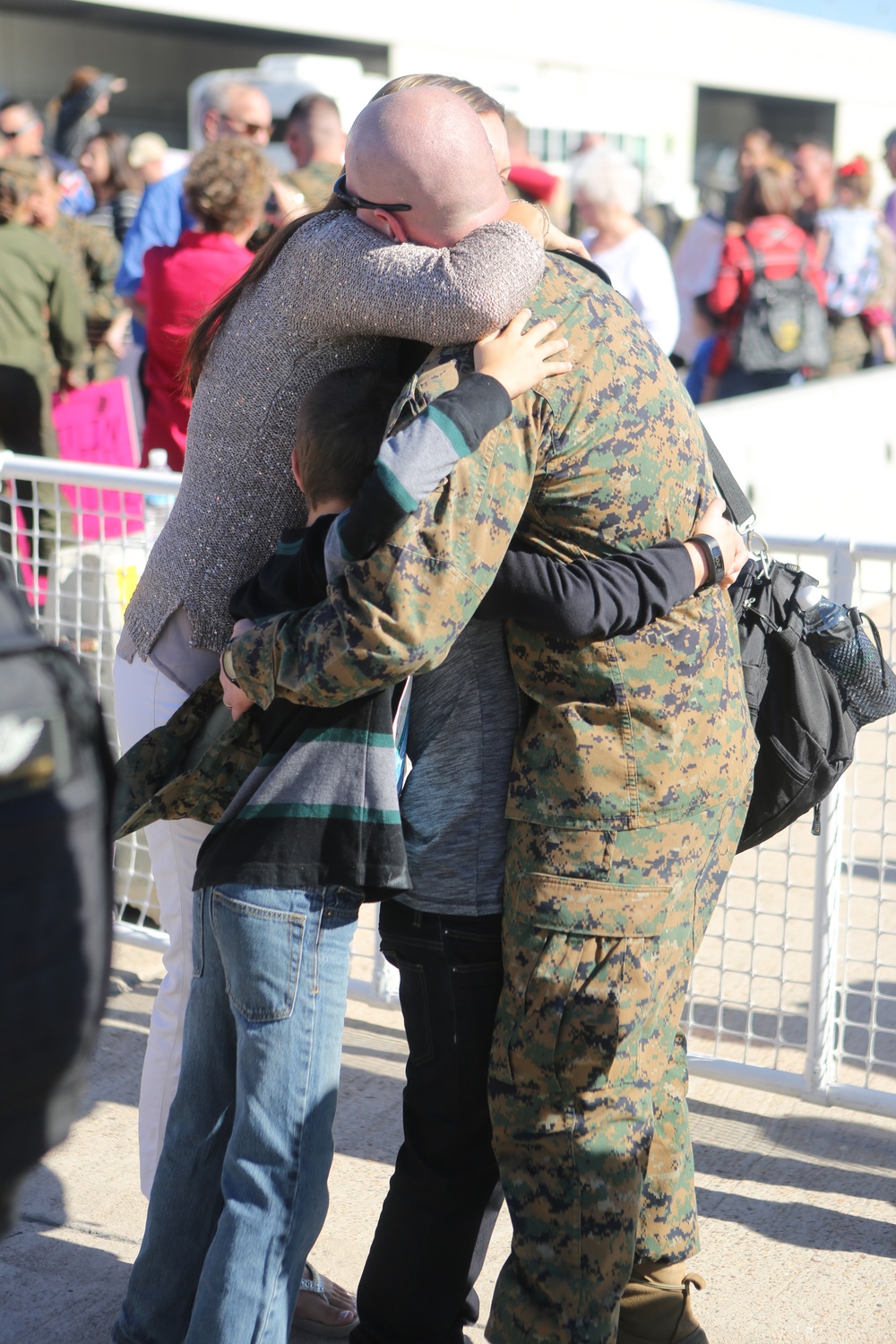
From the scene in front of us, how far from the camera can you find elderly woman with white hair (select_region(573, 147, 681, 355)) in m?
6.11

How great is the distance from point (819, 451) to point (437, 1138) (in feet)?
20.6

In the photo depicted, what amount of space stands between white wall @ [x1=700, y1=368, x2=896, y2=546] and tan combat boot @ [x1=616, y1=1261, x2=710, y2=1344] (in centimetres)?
472

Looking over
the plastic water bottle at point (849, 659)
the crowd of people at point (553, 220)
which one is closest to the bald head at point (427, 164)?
the plastic water bottle at point (849, 659)

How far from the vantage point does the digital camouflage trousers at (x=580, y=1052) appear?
1.90 meters

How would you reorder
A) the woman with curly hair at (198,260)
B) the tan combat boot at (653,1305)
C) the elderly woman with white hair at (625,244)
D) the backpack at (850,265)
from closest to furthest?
the tan combat boot at (653,1305)
the woman with curly hair at (198,260)
the elderly woman with white hair at (625,244)
the backpack at (850,265)

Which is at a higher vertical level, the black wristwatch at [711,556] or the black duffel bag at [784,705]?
the black wristwatch at [711,556]

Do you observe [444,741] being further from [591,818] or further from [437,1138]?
[437,1138]

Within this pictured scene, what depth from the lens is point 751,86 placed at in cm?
3194

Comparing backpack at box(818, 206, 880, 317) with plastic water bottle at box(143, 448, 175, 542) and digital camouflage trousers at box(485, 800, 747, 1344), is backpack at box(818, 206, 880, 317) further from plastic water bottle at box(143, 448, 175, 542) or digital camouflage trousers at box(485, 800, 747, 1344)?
digital camouflage trousers at box(485, 800, 747, 1344)

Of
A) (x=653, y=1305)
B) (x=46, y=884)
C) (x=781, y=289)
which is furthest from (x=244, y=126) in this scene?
(x=46, y=884)

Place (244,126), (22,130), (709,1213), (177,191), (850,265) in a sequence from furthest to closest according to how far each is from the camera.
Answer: (850,265) < (22,130) < (177,191) < (244,126) < (709,1213)

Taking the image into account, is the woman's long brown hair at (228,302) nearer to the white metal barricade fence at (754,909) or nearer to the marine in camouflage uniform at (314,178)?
the white metal barricade fence at (754,909)

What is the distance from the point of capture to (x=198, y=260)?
485 cm

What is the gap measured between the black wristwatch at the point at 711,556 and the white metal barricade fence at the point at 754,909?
94cm
